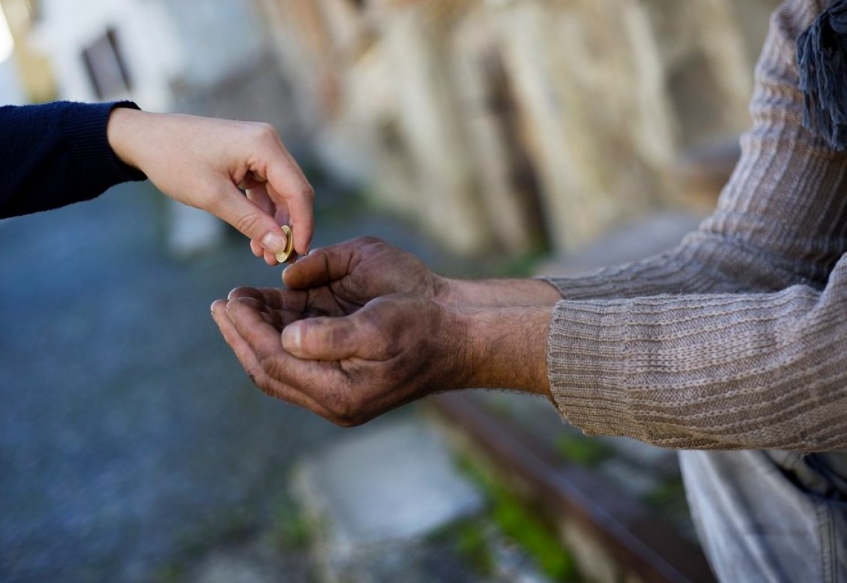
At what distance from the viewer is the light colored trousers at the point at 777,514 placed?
1.47m

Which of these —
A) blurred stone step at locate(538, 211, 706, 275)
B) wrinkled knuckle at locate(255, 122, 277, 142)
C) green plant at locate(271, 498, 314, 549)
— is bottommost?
green plant at locate(271, 498, 314, 549)

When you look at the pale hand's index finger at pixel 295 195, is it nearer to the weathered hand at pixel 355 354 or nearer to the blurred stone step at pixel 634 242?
the weathered hand at pixel 355 354

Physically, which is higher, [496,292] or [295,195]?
[295,195]

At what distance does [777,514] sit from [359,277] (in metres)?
0.81

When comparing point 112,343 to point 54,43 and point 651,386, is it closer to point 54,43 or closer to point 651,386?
point 54,43

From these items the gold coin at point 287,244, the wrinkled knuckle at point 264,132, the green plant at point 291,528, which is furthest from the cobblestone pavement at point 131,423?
the wrinkled knuckle at point 264,132

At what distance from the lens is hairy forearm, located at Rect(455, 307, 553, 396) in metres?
1.39

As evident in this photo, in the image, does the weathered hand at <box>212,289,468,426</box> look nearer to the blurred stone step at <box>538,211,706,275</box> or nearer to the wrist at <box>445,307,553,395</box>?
the wrist at <box>445,307,553,395</box>

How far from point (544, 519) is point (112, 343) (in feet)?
21.7

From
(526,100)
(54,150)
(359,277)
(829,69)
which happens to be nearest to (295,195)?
(359,277)

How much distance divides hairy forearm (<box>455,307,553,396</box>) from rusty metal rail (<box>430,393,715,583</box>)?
36.3 inches

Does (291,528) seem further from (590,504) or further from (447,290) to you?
(447,290)

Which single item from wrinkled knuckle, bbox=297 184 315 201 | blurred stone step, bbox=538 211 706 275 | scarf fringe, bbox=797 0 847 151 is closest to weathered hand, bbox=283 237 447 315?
wrinkled knuckle, bbox=297 184 315 201

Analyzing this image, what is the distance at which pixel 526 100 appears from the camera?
19.6ft
